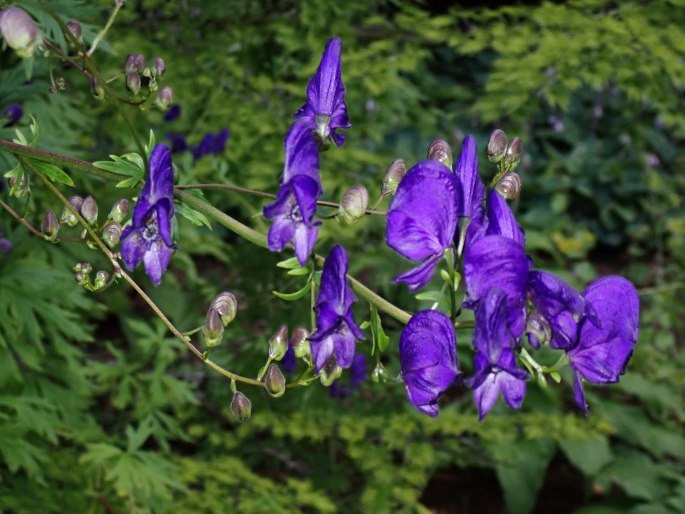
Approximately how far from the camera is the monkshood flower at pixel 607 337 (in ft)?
3.26

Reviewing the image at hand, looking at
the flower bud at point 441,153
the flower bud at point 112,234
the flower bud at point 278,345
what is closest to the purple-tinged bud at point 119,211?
the flower bud at point 112,234

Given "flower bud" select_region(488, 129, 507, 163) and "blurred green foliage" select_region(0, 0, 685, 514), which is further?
"blurred green foliage" select_region(0, 0, 685, 514)

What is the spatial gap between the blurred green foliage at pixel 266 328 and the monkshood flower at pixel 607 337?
100cm

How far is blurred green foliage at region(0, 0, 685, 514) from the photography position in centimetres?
236

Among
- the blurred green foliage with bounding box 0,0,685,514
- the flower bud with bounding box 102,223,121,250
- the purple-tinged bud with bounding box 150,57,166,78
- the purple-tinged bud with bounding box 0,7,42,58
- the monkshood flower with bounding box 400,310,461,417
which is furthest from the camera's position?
the blurred green foliage with bounding box 0,0,685,514

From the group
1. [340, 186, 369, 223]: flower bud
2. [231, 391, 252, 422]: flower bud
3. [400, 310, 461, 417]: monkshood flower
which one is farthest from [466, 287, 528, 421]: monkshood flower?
[231, 391, 252, 422]: flower bud

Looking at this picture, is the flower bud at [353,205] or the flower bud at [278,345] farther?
the flower bud at [278,345]

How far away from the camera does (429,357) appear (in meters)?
0.99

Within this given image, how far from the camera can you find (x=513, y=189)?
3.62ft

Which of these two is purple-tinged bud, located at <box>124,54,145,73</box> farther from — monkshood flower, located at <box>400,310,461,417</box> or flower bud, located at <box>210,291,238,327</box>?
monkshood flower, located at <box>400,310,461,417</box>

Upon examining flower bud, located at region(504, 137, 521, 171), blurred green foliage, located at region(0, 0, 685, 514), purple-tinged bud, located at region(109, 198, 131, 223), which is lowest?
blurred green foliage, located at region(0, 0, 685, 514)

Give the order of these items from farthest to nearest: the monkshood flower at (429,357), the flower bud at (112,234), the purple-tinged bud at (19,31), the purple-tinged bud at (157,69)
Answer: the purple-tinged bud at (157,69)
the flower bud at (112,234)
the monkshood flower at (429,357)
the purple-tinged bud at (19,31)

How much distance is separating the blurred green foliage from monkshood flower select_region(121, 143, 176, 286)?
2.36ft

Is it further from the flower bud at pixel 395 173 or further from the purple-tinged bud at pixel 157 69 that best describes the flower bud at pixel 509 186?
the purple-tinged bud at pixel 157 69
